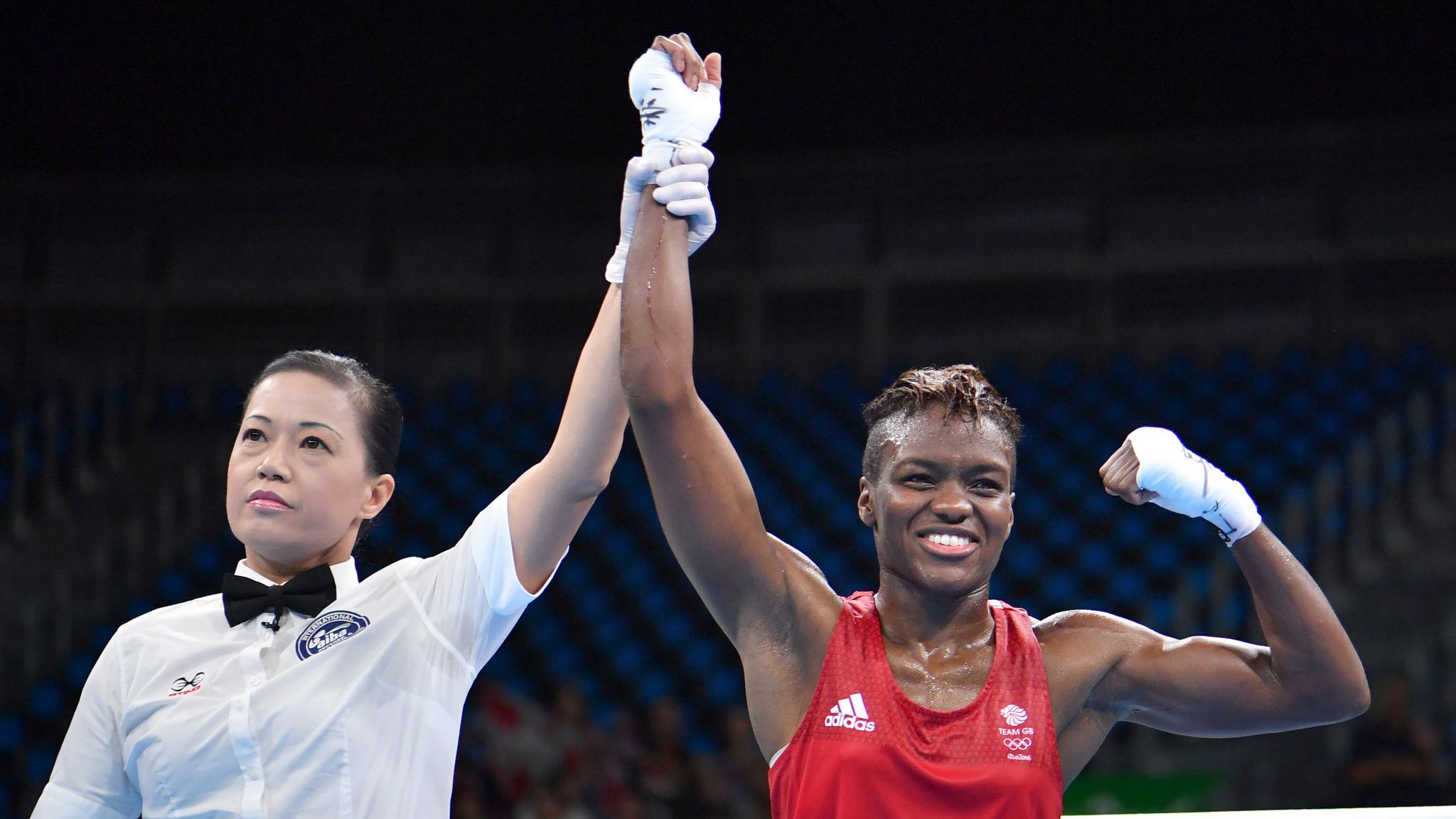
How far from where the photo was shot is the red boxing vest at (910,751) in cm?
194

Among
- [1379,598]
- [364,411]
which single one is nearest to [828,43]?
[1379,598]

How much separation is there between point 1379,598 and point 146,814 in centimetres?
716

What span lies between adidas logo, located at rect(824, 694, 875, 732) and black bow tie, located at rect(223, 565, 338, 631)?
0.74m

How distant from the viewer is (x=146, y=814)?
1943 millimetres

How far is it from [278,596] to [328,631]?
0.34 ft

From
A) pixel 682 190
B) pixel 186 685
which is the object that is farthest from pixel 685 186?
pixel 186 685

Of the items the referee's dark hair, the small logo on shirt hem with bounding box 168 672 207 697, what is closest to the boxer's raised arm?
the referee's dark hair

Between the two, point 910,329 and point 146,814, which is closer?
point 146,814

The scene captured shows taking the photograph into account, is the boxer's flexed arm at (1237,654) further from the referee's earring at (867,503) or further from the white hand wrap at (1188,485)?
the referee's earring at (867,503)

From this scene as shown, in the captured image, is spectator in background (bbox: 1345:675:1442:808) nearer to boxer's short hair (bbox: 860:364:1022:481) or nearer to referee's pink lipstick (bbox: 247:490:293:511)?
boxer's short hair (bbox: 860:364:1022:481)

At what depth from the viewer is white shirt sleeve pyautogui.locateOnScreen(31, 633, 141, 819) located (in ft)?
6.39

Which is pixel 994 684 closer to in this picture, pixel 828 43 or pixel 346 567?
pixel 346 567

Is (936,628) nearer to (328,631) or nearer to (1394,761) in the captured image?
(328,631)

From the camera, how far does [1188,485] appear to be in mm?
2033
